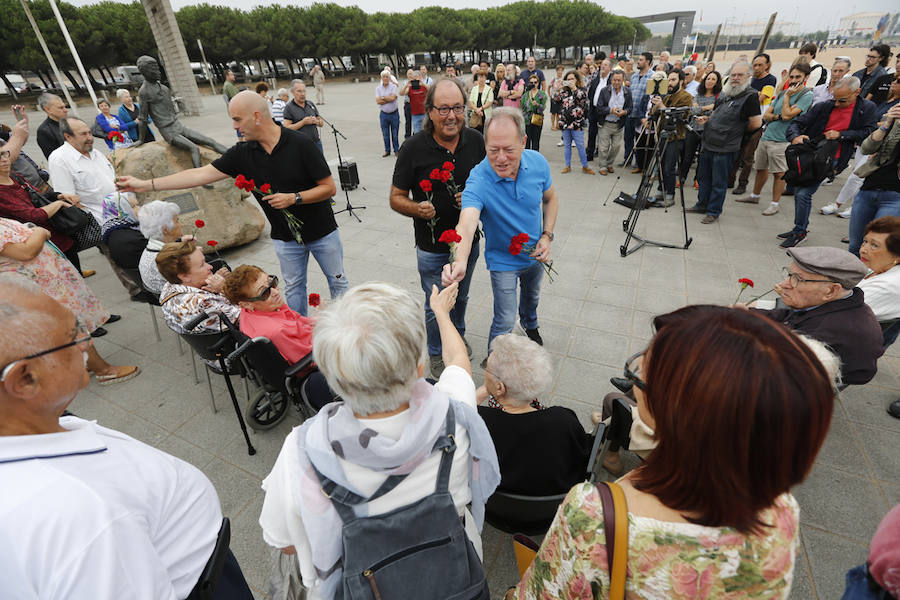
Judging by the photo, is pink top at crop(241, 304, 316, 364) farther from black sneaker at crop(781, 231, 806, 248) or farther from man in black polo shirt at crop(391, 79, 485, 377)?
black sneaker at crop(781, 231, 806, 248)

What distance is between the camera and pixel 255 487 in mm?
2596

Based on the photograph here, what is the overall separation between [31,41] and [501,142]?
4172 centimetres

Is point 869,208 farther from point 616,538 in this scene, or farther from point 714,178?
point 616,538

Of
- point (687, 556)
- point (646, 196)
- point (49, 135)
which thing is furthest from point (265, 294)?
point (49, 135)

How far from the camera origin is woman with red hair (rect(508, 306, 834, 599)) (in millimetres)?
776

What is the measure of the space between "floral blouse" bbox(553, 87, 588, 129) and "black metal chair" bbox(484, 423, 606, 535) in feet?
25.4

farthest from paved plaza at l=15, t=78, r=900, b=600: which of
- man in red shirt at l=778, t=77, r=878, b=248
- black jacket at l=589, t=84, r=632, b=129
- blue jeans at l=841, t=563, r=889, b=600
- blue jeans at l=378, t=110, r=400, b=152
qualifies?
blue jeans at l=378, t=110, r=400, b=152

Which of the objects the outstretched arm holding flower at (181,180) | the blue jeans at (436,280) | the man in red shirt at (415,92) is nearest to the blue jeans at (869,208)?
the blue jeans at (436,280)

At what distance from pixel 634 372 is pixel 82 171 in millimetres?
5700

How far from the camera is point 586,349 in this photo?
371 centimetres

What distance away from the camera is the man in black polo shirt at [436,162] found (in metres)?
2.85

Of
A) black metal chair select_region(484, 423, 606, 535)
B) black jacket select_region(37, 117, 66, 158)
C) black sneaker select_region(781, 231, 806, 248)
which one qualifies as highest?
black jacket select_region(37, 117, 66, 158)

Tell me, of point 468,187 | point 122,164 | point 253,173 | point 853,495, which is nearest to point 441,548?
point 468,187

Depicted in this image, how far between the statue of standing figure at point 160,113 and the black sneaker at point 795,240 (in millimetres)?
8200
